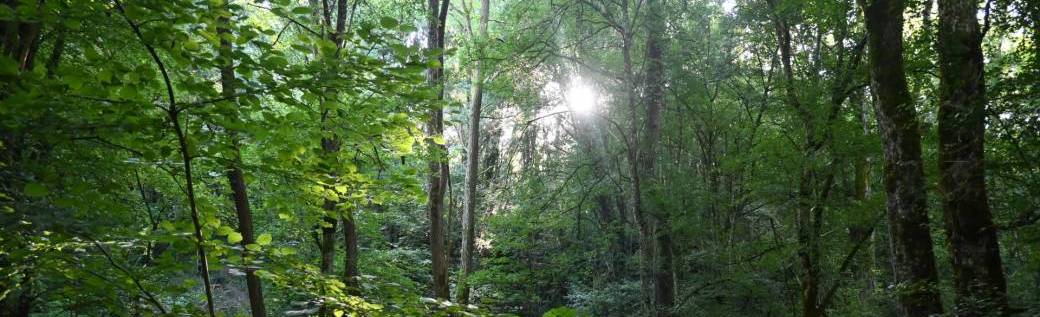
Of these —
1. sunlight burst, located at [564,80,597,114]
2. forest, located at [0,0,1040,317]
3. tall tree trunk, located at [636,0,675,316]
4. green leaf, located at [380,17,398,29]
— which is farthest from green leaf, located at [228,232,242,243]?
sunlight burst, located at [564,80,597,114]

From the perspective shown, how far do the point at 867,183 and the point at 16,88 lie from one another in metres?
13.3

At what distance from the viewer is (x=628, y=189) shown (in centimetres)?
1462

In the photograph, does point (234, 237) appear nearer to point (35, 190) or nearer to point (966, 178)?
point (35, 190)

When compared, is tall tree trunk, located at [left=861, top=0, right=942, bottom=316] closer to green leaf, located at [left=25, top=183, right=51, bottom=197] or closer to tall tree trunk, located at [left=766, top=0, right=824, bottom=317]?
tall tree trunk, located at [left=766, top=0, right=824, bottom=317]

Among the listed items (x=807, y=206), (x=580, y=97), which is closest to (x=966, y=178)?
(x=807, y=206)

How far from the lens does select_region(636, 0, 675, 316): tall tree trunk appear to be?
1117 centimetres

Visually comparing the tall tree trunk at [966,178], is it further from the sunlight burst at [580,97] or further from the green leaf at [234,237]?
the sunlight burst at [580,97]

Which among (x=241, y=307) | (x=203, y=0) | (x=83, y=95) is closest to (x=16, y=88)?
(x=83, y=95)

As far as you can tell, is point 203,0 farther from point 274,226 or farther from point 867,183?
point 867,183

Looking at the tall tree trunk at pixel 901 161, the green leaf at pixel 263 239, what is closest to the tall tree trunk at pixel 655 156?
the tall tree trunk at pixel 901 161

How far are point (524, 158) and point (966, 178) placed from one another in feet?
40.8

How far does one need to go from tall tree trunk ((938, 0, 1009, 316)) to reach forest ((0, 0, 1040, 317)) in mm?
28

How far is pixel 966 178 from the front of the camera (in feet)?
17.4

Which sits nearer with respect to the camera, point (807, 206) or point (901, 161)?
point (901, 161)
